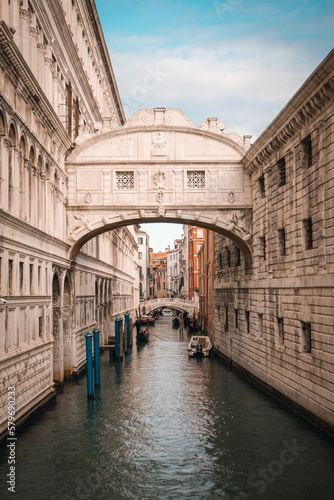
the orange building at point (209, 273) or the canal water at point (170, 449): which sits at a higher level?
the orange building at point (209, 273)

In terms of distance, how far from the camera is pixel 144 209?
22.0 metres

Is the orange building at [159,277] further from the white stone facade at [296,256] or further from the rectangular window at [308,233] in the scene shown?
the rectangular window at [308,233]

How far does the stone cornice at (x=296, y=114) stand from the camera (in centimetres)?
1343

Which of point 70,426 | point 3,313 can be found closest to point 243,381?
point 70,426

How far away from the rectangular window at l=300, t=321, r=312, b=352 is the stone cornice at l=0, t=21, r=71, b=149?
10027 millimetres

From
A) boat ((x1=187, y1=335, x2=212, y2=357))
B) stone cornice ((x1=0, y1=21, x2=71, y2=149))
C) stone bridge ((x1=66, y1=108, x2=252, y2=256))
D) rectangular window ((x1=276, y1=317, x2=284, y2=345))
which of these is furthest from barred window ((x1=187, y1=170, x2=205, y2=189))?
boat ((x1=187, y1=335, x2=212, y2=357))

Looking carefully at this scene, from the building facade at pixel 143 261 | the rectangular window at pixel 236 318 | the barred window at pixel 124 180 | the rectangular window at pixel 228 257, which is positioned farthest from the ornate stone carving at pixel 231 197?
the building facade at pixel 143 261

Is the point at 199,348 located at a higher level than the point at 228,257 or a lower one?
lower

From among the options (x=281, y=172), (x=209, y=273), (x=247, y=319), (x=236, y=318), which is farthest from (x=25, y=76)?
(x=209, y=273)

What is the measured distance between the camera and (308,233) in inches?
627

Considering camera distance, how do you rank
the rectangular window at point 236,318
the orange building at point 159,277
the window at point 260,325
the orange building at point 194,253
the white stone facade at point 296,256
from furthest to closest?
the orange building at point 159,277, the orange building at point 194,253, the rectangular window at point 236,318, the window at point 260,325, the white stone facade at point 296,256

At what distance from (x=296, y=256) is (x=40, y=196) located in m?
8.21

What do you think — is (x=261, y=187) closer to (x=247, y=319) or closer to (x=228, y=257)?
(x=247, y=319)

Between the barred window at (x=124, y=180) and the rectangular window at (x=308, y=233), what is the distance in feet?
27.3
